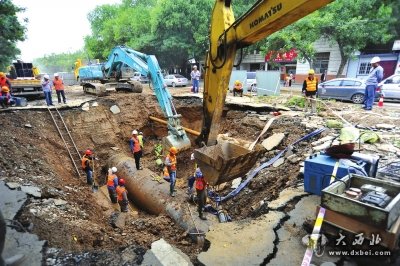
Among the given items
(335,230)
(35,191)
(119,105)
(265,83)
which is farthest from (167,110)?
(265,83)

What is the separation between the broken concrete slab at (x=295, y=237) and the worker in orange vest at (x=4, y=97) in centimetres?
1042

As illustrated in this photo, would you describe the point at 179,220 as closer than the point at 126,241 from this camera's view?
No

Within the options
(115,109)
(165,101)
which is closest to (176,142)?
(165,101)

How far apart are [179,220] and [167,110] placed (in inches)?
160

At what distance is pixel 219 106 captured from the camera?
4457mm

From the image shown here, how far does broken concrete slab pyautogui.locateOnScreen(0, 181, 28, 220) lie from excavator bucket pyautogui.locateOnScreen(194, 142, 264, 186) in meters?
3.37

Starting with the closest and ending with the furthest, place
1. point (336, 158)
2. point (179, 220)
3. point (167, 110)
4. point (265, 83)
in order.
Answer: point (336, 158) → point (179, 220) → point (167, 110) → point (265, 83)

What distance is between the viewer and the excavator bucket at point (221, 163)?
417 centimetres

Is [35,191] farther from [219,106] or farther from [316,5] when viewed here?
[316,5]

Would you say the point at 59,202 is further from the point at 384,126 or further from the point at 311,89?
the point at 384,126

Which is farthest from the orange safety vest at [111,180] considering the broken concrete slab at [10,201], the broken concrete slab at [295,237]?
the broken concrete slab at [295,237]

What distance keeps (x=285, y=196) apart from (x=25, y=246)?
4458mm

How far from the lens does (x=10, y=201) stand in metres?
4.97

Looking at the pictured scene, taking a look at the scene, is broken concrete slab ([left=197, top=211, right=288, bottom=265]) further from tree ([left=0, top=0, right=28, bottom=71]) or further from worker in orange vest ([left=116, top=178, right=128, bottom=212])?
tree ([left=0, top=0, right=28, bottom=71])
